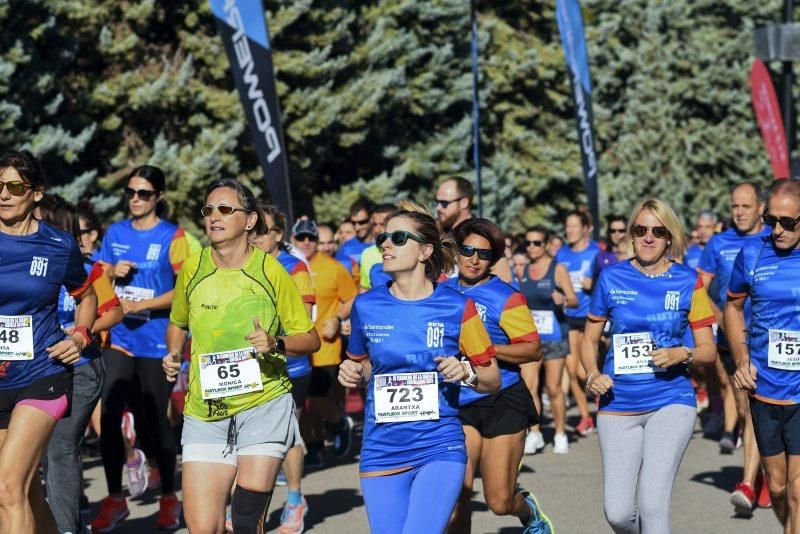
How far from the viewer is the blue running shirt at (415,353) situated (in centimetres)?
591

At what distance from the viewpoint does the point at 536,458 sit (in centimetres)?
1230

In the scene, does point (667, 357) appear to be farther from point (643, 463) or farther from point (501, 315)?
point (501, 315)

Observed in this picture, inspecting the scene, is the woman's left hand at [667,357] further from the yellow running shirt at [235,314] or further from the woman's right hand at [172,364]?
the woman's right hand at [172,364]

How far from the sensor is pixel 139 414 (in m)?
9.23

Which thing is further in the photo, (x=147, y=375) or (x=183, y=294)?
(x=147, y=375)

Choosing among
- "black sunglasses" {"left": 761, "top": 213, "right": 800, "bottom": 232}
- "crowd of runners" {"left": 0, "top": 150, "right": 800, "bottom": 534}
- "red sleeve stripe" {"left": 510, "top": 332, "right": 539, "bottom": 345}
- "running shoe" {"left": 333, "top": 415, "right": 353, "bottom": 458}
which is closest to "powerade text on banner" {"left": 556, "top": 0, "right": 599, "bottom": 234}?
"running shoe" {"left": 333, "top": 415, "right": 353, "bottom": 458}

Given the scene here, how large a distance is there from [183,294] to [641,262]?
2455 mm

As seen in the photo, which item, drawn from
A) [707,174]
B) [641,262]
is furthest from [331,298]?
[707,174]

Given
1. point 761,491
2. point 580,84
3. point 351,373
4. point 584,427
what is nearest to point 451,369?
point 351,373

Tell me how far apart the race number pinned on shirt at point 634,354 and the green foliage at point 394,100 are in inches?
568

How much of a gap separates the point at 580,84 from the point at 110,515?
13.7 metres

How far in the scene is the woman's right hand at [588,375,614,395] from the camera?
7070mm

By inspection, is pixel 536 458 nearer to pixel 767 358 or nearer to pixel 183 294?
pixel 767 358


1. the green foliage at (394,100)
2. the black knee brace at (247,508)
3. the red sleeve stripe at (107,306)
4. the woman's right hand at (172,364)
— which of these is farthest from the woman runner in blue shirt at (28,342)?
the green foliage at (394,100)
